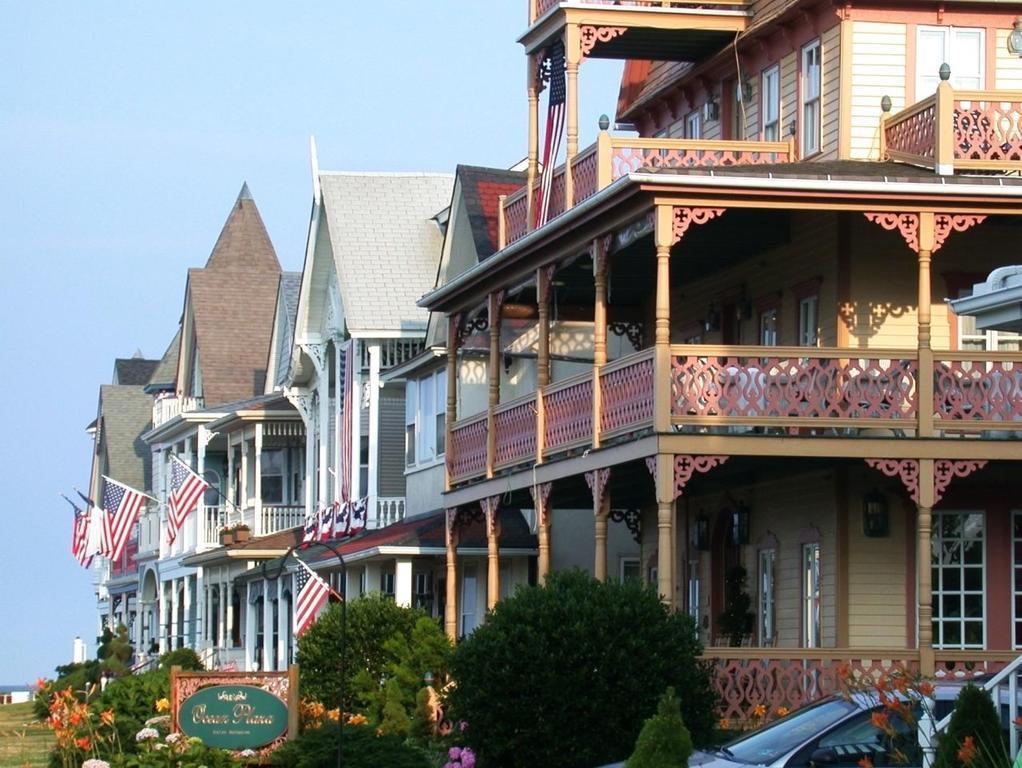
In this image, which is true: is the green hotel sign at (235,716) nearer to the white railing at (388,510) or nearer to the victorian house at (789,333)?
the victorian house at (789,333)

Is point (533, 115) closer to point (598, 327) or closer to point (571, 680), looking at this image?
point (598, 327)

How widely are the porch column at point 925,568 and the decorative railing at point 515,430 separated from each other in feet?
22.1

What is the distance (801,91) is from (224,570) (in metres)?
27.9

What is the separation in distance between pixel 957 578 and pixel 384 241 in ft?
68.9

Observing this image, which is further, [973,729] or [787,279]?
[787,279]

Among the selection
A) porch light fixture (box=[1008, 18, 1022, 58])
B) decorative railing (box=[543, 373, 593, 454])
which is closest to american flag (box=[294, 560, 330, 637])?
decorative railing (box=[543, 373, 593, 454])

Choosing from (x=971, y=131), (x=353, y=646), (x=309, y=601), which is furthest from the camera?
(x=309, y=601)

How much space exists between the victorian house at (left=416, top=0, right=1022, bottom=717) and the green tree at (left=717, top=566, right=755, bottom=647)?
58mm

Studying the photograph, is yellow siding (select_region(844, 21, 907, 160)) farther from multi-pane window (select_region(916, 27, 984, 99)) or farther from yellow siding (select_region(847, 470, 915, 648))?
yellow siding (select_region(847, 470, 915, 648))

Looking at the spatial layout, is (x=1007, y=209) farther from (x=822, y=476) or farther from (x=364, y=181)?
(x=364, y=181)

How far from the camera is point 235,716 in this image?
21.9m

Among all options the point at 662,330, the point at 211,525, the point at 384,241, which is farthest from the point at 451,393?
the point at 211,525

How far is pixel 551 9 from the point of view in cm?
3112

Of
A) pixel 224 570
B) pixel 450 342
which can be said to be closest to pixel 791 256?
pixel 450 342
